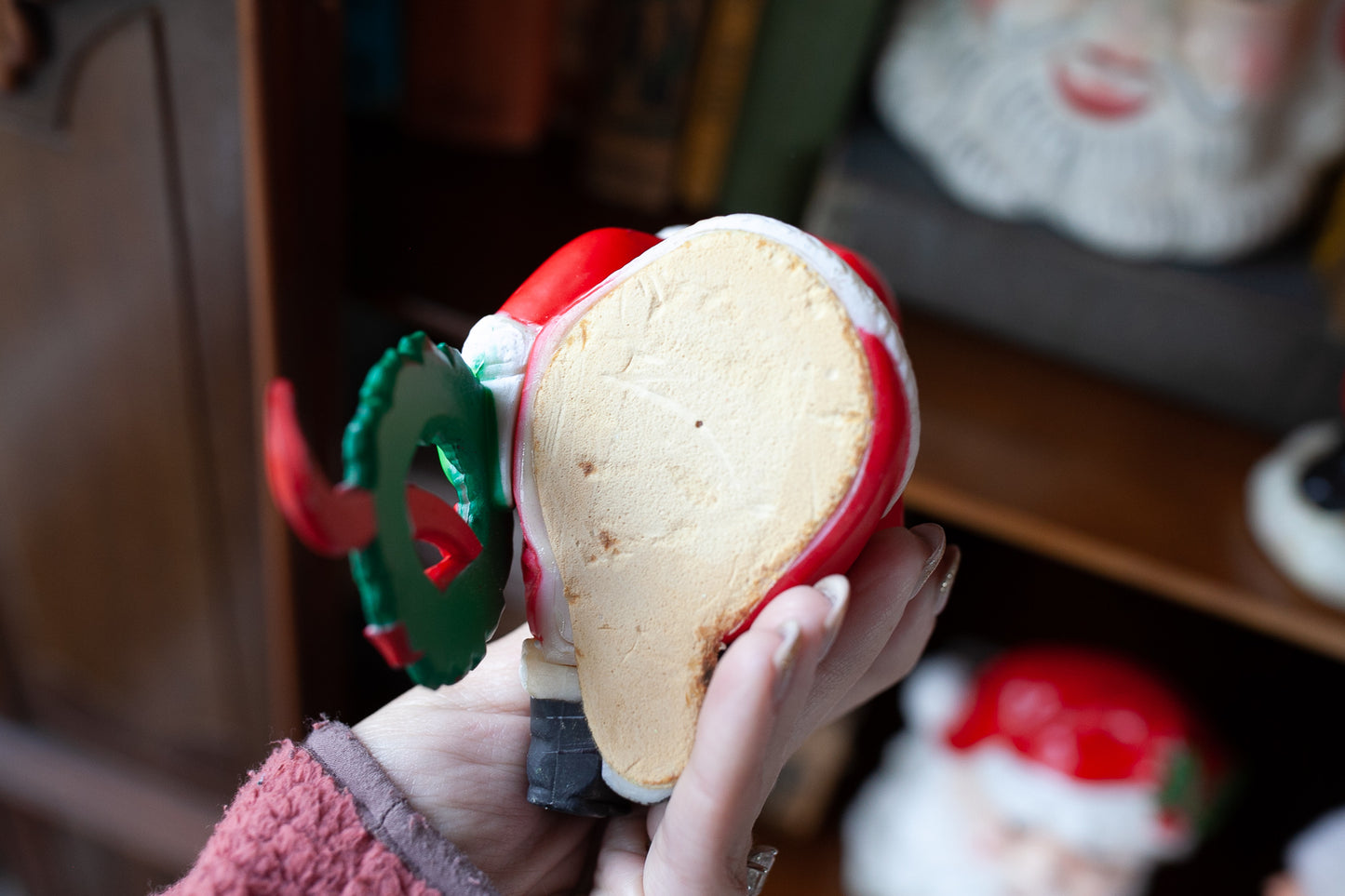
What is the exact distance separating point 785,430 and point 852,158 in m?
0.52

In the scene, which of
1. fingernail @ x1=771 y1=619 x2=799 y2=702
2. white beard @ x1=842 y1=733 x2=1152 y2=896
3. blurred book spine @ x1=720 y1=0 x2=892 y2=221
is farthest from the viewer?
white beard @ x1=842 y1=733 x2=1152 y2=896

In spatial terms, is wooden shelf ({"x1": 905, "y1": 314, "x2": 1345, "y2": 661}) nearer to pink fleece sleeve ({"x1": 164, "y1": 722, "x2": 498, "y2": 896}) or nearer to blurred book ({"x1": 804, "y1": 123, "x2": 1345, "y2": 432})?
blurred book ({"x1": 804, "y1": 123, "x2": 1345, "y2": 432})

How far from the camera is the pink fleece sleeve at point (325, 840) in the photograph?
0.41 meters

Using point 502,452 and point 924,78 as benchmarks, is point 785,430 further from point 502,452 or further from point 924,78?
point 924,78

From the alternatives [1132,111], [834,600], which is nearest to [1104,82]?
[1132,111]

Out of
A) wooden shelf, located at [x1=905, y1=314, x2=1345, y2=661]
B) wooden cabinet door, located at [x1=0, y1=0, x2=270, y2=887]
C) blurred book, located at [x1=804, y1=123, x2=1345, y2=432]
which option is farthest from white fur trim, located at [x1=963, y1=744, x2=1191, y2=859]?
wooden cabinet door, located at [x1=0, y1=0, x2=270, y2=887]

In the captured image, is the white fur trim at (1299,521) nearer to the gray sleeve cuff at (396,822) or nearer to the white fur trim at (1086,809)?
the white fur trim at (1086,809)

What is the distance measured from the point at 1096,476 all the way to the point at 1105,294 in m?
0.15

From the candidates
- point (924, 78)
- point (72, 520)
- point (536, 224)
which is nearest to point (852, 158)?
point (924, 78)

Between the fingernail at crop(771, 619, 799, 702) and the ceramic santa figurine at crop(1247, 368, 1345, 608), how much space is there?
0.57 metres

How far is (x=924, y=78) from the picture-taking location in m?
0.83

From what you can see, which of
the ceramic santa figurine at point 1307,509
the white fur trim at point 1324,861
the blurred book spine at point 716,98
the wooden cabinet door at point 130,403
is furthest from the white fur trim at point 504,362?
the white fur trim at point 1324,861

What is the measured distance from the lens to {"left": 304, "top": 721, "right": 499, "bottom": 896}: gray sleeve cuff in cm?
45

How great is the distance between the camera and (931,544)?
459 mm
